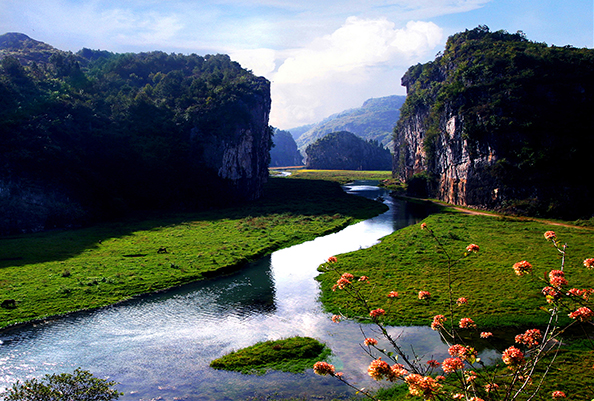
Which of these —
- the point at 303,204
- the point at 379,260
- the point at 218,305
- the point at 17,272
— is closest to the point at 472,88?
the point at 303,204

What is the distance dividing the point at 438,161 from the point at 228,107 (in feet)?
201

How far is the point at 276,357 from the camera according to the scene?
2312cm

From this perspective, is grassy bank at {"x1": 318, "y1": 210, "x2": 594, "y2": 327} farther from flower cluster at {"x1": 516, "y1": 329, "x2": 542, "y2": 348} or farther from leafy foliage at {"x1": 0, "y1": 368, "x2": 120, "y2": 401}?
leafy foliage at {"x1": 0, "y1": 368, "x2": 120, "y2": 401}

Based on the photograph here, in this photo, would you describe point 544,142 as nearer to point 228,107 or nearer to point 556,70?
point 556,70

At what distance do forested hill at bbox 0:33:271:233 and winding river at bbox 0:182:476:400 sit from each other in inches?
1716

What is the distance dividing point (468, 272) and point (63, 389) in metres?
34.6

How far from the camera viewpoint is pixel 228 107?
10894cm

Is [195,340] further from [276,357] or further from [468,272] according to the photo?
[468,272]

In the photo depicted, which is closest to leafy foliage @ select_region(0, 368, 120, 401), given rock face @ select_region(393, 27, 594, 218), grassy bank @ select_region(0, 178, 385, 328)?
grassy bank @ select_region(0, 178, 385, 328)

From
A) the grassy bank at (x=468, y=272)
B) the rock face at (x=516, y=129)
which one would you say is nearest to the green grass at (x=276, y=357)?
the grassy bank at (x=468, y=272)

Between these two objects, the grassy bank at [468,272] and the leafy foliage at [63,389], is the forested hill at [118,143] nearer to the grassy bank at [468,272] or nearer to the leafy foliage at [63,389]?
the leafy foliage at [63,389]

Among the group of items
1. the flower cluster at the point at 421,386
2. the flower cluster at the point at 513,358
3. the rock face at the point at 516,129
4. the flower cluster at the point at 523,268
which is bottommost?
the flower cluster at the point at 421,386

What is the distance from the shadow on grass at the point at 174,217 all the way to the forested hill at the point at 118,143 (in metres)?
6.28

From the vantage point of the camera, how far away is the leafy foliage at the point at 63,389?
19.2 m
